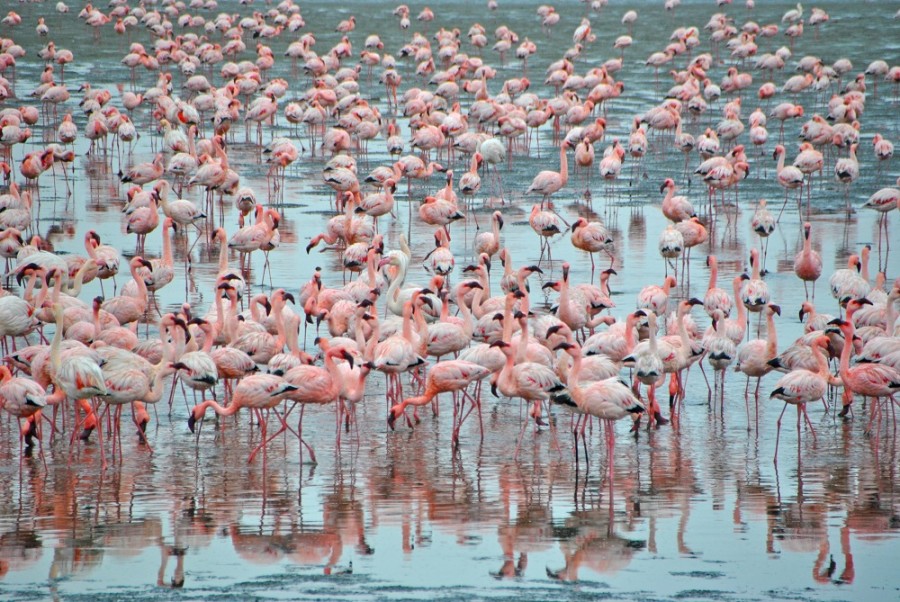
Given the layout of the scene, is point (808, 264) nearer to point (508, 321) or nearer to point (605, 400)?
point (508, 321)

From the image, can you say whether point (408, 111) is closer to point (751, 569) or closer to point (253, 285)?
point (253, 285)

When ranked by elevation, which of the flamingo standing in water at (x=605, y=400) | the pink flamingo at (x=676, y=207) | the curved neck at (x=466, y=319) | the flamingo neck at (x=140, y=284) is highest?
the pink flamingo at (x=676, y=207)

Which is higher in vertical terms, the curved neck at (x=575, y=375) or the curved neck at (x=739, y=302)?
the curved neck at (x=739, y=302)

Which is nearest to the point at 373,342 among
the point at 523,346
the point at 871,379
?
the point at 523,346

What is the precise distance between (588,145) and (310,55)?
1158 centimetres

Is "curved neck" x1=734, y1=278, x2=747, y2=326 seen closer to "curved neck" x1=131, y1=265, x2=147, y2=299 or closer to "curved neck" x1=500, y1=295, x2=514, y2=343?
"curved neck" x1=500, y1=295, x2=514, y2=343

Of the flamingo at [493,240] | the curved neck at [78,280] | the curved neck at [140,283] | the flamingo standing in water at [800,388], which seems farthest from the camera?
the flamingo at [493,240]

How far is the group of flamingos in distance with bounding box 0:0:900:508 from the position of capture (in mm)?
9703

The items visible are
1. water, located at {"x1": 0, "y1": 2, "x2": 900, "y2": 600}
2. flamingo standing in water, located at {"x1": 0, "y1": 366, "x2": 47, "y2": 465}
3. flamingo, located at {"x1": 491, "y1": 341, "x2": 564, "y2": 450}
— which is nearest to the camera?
water, located at {"x1": 0, "y1": 2, "x2": 900, "y2": 600}

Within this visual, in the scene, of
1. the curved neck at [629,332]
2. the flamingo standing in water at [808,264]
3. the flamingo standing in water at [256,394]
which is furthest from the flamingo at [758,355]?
the flamingo standing in water at [256,394]

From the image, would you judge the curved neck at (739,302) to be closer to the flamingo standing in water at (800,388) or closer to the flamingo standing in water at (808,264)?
the flamingo standing in water at (800,388)

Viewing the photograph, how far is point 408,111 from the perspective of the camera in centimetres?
Result: 2375

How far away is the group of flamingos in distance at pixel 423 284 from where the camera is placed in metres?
9.70

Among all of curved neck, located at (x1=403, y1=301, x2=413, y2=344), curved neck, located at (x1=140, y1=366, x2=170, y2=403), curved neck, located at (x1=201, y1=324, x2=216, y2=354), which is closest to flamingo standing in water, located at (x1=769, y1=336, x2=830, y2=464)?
curved neck, located at (x1=403, y1=301, x2=413, y2=344)
